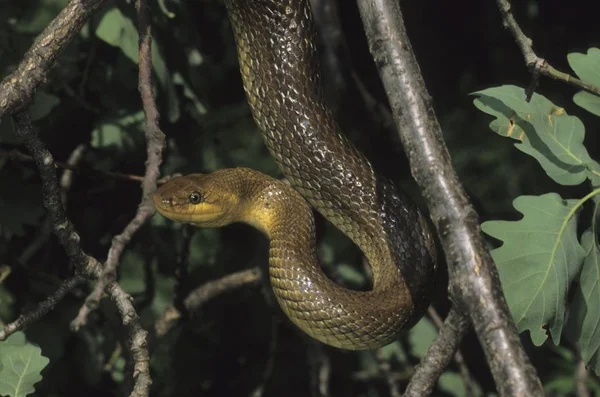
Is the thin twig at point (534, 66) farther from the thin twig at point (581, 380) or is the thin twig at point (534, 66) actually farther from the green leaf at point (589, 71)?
the thin twig at point (581, 380)

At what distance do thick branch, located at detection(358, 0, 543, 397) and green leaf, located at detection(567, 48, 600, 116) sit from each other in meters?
0.66

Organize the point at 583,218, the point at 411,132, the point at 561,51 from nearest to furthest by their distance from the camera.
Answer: the point at 411,132 → the point at 583,218 → the point at 561,51

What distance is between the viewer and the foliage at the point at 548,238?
8.91 feet

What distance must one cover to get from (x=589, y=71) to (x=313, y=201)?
1426 mm

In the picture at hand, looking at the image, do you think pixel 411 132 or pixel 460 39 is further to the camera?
pixel 460 39

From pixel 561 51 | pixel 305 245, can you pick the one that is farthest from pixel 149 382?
pixel 561 51

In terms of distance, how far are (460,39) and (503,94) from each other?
11.9ft

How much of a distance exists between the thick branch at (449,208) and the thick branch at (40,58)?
92 cm

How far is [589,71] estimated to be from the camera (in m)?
2.99

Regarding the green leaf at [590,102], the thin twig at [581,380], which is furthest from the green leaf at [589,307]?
the thin twig at [581,380]

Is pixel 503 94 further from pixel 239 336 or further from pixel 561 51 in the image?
pixel 561 51

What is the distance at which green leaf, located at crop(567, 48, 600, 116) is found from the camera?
117 inches

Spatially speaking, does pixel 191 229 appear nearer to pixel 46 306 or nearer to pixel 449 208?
pixel 46 306

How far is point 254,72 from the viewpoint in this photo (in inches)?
155
